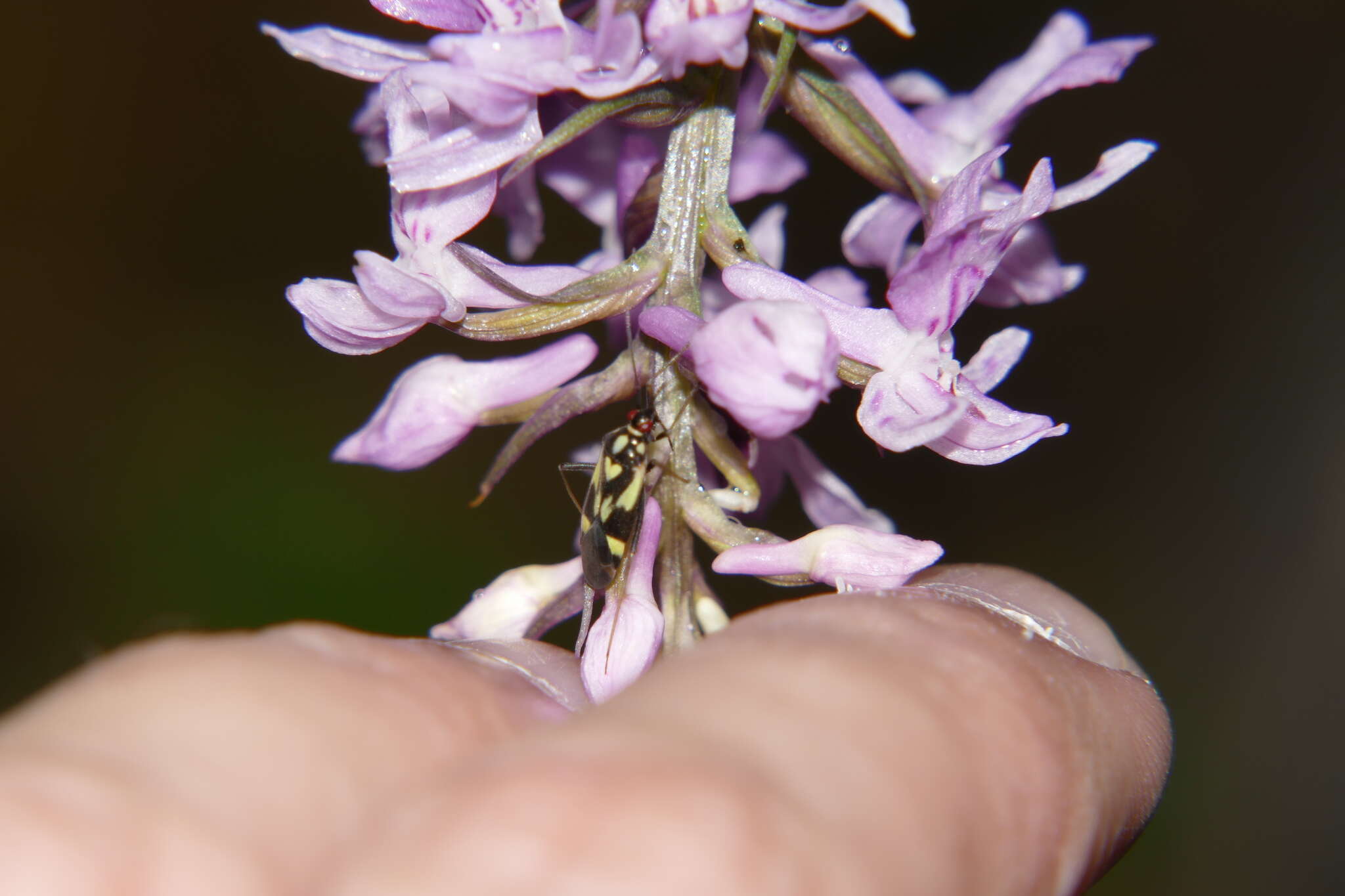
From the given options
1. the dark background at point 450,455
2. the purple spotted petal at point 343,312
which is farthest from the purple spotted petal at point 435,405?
the dark background at point 450,455

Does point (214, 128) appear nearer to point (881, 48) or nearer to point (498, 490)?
point (498, 490)

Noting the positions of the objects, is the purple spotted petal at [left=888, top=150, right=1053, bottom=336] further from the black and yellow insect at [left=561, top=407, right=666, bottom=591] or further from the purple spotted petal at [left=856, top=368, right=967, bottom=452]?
the black and yellow insect at [left=561, top=407, right=666, bottom=591]

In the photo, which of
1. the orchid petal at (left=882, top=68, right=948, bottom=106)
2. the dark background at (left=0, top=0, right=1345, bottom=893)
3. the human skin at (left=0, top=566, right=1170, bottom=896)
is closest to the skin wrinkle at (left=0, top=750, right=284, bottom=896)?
the human skin at (left=0, top=566, right=1170, bottom=896)

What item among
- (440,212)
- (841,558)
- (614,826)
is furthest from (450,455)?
(614,826)

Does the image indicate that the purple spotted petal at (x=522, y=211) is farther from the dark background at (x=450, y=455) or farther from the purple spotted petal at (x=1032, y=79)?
the dark background at (x=450, y=455)

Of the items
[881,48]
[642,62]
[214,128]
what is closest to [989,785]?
[642,62]
